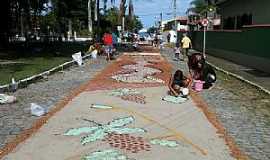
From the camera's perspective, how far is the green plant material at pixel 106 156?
24.7 ft

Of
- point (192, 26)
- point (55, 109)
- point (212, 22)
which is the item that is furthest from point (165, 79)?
point (192, 26)

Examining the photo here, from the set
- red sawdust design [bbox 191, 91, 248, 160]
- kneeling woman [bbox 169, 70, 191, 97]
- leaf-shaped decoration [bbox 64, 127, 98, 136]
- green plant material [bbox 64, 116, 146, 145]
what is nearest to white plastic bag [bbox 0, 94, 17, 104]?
green plant material [bbox 64, 116, 146, 145]

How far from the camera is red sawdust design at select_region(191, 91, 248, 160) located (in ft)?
26.2

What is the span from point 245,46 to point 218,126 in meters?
18.9

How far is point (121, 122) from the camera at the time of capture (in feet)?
34.2

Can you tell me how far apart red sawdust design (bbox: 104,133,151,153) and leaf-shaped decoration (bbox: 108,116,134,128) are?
0.87 m

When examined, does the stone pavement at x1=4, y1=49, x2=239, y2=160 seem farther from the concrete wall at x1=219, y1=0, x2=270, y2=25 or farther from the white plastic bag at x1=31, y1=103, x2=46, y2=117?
the concrete wall at x1=219, y1=0, x2=270, y2=25

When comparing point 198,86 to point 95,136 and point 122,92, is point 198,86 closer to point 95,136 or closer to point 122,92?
point 122,92

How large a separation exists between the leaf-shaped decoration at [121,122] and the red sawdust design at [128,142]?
87cm

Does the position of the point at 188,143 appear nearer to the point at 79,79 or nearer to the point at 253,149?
the point at 253,149

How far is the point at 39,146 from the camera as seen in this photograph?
8.34 m

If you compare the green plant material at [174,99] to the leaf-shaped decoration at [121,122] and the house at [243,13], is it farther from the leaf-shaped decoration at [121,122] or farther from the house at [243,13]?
the house at [243,13]

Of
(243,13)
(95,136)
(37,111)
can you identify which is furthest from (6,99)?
(243,13)

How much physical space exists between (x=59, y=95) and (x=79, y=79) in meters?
4.78
